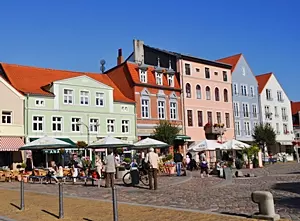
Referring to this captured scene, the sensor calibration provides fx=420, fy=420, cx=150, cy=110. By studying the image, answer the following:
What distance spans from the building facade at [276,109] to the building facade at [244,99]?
1814 mm

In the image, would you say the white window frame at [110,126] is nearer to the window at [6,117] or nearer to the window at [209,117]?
the window at [6,117]

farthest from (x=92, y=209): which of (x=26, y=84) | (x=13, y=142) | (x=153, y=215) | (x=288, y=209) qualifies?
(x=26, y=84)

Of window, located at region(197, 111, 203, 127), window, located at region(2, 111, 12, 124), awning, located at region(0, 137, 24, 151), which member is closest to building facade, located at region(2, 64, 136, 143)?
awning, located at region(0, 137, 24, 151)

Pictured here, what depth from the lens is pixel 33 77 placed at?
38.9 meters

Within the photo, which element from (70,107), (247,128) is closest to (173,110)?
(70,107)

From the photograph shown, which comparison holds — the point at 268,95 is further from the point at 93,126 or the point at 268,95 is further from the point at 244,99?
the point at 93,126

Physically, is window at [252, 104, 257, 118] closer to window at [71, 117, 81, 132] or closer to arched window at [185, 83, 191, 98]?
arched window at [185, 83, 191, 98]

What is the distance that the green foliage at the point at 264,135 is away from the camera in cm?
5225

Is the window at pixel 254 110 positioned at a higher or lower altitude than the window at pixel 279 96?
lower

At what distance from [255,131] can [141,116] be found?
17801 millimetres

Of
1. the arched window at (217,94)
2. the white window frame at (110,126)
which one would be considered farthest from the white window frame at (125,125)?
the arched window at (217,94)

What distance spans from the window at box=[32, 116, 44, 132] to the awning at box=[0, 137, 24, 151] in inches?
69.6

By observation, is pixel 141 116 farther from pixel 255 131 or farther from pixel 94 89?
pixel 255 131

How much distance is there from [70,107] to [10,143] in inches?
261
